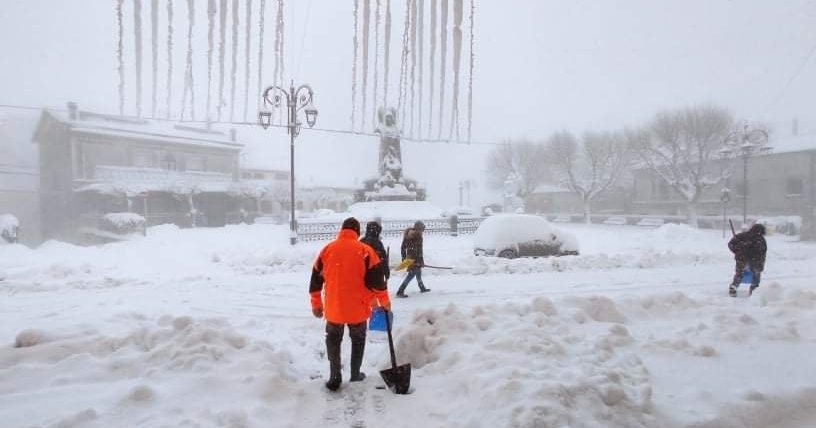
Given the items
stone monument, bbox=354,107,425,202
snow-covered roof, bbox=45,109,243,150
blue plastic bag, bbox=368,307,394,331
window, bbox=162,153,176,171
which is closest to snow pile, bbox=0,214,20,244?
stone monument, bbox=354,107,425,202

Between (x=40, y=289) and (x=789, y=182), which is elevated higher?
(x=789, y=182)

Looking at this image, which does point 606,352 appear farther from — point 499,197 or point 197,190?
point 499,197

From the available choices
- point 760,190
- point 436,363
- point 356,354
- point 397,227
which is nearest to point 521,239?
point 397,227

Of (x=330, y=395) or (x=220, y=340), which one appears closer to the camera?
(x=330, y=395)

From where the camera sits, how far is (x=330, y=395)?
417cm

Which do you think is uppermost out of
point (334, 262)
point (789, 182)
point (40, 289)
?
point (789, 182)

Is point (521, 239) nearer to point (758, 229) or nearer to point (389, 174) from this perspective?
point (758, 229)

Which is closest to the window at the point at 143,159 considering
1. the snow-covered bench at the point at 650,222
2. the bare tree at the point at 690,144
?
the bare tree at the point at 690,144

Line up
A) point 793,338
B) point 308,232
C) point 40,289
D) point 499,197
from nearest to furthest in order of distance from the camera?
point 793,338 < point 40,289 < point 308,232 < point 499,197

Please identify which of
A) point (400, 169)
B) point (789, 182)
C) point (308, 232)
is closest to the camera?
point (308, 232)

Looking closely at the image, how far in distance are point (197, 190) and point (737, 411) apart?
37.2 meters

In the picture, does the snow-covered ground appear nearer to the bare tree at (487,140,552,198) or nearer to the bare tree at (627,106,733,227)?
the bare tree at (627,106,733,227)

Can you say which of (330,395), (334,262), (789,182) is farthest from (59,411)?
(789,182)

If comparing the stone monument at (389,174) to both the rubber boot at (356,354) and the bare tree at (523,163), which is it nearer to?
the rubber boot at (356,354)
